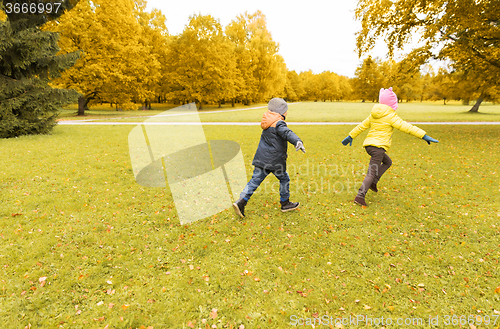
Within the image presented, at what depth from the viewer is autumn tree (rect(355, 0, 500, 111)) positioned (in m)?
10.5

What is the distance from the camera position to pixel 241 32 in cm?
4456

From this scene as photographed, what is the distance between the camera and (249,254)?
153 inches

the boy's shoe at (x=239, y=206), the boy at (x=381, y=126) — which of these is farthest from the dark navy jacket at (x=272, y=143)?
the boy at (x=381, y=126)

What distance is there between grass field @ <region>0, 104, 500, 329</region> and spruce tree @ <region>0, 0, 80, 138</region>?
24.4 ft

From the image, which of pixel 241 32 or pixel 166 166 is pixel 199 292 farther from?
pixel 241 32

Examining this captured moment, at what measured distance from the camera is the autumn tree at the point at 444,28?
1052 centimetres

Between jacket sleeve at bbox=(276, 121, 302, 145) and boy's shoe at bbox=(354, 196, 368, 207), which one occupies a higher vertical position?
jacket sleeve at bbox=(276, 121, 302, 145)

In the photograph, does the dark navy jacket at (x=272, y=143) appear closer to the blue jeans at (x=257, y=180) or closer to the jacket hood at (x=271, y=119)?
the jacket hood at (x=271, y=119)

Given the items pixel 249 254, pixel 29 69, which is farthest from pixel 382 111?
pixel 29 69

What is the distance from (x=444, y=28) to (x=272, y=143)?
13176 millimetres

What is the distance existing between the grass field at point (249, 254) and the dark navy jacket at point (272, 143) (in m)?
1.18

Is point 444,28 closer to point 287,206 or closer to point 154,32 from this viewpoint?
point 287,206

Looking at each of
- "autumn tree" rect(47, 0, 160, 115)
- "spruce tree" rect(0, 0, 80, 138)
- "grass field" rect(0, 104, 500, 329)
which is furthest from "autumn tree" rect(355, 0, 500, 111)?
"autumn tree" rect(47, 0, 160, 115)

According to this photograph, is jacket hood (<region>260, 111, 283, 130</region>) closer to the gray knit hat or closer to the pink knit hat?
the gray knit hat
